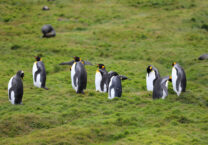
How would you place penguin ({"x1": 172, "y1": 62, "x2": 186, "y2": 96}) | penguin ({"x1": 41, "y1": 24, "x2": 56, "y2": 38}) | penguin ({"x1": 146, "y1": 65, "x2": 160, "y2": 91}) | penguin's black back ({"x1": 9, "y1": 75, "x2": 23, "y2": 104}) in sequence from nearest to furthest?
penguin's black back ({"x1": 9, "y1": 75, "x2": 23, "y2": 104}), penguin ({"x1": 172, "y1": 62, "x2": 186, "y2": 96}), penguin ({"x1": 146, "y1": 65, "x2": 160, "y2": 91}), penguin ({"x1": 41, "y1": 24, "x2": 56, "y2": 38})

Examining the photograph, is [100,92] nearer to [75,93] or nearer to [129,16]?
[75,93]

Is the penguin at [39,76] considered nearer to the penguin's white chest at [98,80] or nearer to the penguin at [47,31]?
the penguin's white chest at [98,80]

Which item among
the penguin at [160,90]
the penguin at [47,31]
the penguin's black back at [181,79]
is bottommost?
the penguin at [160,90]

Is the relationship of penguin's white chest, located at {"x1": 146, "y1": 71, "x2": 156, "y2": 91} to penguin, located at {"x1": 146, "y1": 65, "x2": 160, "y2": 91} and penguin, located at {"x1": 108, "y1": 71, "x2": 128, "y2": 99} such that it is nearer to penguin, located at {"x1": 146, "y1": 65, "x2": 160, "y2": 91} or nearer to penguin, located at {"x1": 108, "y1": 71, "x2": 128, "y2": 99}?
penguin, located at {"x1": 146, "y1": 65, "x2": 160, "y2": 91}

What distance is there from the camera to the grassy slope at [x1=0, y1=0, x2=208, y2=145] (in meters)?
10.5

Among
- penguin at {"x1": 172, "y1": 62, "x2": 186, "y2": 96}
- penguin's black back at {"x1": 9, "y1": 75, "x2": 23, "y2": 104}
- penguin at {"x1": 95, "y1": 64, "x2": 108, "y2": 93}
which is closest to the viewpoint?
penguin's black back at {"x1": 9, "y1": 75, "x2": 23, "y2": 104}

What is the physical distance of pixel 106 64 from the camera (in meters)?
21.0

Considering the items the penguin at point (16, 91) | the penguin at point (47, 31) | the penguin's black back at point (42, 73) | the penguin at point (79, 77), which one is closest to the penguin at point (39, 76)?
the penguin's black back at point (42, 73)

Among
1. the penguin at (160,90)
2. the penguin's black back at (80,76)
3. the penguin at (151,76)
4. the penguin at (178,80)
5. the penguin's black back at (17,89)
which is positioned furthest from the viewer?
the penguin at (151,76)

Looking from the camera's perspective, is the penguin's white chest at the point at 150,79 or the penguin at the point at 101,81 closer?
the penguin at the point at 101,81

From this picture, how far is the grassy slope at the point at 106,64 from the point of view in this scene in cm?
1054

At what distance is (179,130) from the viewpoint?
34.9 feet

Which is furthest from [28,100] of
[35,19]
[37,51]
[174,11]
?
[174,11]

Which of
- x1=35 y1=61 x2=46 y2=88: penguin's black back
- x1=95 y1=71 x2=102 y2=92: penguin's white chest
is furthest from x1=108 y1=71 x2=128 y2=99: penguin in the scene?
x1=35 y1=61 x2=46 y2=88: penguin's black back
